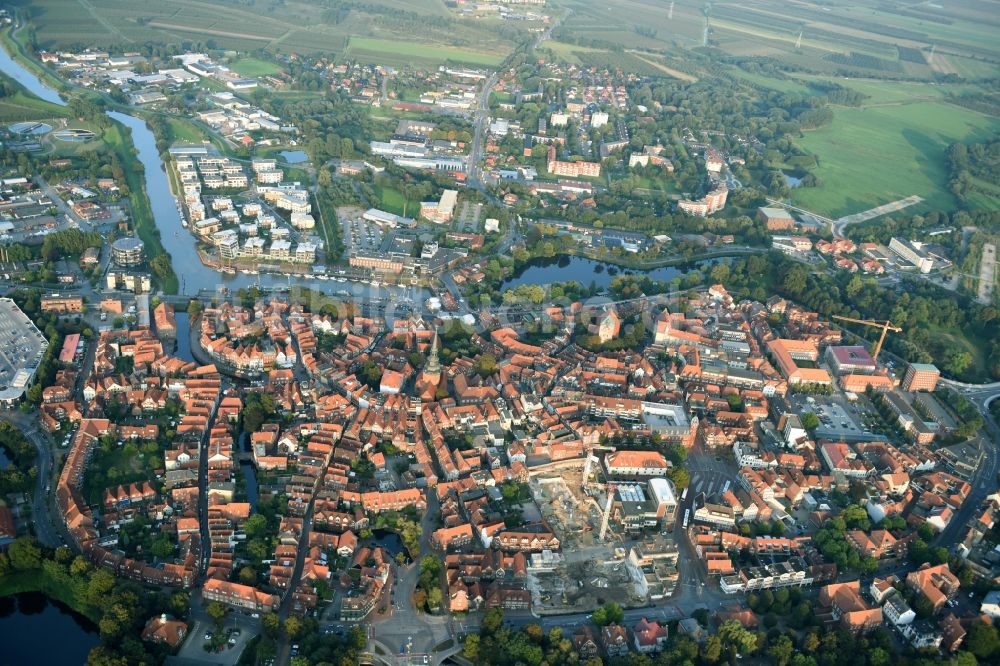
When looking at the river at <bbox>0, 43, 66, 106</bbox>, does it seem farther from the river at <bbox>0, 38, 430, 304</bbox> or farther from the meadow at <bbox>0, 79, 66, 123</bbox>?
the river at <bbox>0, 38, 430, 304</bbox>

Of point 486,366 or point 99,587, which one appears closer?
point 99,587

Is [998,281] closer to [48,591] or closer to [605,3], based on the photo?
[48,591]

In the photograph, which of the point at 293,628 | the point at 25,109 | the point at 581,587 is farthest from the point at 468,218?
the point at 25,109

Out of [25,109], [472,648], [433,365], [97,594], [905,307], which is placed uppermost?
[25,109]

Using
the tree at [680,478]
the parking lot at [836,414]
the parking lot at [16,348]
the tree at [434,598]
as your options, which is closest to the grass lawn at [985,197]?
the parking lot at [836,414]

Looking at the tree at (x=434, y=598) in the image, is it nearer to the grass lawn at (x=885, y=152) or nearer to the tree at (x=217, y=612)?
the tree at (x=217, y=612)

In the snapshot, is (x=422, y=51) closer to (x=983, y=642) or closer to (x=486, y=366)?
(x=486, y=366)

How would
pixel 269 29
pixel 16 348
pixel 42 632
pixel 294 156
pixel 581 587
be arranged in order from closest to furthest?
1. pixel 42 632
2. pixel 581 587
3. pixel 16 348
4. pixel 294 156
5. pixel 269 29
